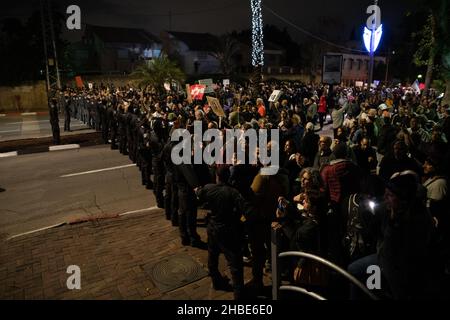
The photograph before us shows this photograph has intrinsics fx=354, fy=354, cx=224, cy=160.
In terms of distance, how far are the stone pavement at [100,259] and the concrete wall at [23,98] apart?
96.7ft

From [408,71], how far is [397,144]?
5224 cm

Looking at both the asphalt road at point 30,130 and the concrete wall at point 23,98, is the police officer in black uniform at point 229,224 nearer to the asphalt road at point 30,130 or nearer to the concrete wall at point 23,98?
the asphalt road at point 30,130

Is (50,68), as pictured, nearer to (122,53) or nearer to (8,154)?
(8,154)

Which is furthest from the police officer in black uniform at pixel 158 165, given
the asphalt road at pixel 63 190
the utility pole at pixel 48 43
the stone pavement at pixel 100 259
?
the utility pole at pixel 48 43

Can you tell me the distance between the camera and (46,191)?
900 centimetres

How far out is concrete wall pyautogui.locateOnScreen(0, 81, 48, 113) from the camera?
102ft

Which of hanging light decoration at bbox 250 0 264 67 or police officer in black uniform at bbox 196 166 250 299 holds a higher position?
hanging light decoration at bbox 250 0 264 67

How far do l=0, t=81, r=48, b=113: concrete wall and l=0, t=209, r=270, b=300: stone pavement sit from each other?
Answer: 96.7ft

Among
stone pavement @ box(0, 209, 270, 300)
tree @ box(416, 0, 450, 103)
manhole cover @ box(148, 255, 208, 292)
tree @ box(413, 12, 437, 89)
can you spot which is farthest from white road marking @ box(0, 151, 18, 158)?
tree @ box(413, 12, 437, 89)

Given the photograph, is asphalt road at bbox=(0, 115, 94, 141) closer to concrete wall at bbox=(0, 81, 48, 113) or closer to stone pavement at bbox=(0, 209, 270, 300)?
concrete wall at bbox=(0, 81, 48, 113)

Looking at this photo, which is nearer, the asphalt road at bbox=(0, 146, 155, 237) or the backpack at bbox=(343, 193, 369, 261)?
the backpack at bbox=(343, 193, 369, 261)

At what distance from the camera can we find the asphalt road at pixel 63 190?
7.44m

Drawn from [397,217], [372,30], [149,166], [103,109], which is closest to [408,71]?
[372,30]

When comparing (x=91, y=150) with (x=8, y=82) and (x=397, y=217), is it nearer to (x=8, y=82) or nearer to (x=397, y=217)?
(x=397, y=217)
